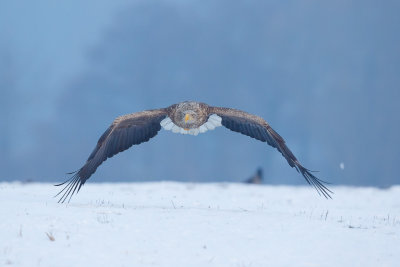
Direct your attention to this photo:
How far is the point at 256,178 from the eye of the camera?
2831cm

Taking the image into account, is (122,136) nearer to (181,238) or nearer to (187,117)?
(187,117)

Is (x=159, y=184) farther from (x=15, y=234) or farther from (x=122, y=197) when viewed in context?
(x=15, y=234)

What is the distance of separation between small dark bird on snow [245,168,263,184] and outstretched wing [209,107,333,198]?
14.9m

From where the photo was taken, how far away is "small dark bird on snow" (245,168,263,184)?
28.2 m

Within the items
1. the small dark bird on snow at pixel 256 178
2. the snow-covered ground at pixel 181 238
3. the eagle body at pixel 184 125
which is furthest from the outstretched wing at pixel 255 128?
the small dark bird on snow at pixel 256 178

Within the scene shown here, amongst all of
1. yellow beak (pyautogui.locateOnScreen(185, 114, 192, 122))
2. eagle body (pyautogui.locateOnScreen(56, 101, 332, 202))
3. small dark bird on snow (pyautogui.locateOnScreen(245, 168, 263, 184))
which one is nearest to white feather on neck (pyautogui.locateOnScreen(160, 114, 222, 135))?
eagle body (pyautogui.locateOnScreen(56, 101, 332, 202))

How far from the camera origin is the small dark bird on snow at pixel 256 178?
28219 mm

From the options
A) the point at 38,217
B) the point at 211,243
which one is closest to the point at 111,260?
the point at 211,243

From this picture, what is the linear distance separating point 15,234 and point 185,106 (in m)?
5.10

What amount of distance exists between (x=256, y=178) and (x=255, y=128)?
15396 mm

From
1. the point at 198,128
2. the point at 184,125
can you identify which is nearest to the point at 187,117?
the point at 184,125

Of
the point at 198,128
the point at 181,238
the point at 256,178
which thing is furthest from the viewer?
the point at 256,178

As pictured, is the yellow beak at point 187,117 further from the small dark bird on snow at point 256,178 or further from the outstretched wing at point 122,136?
the small dark bird on snow at point 256,178

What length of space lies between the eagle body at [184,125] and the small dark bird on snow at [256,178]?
14.9 meters
